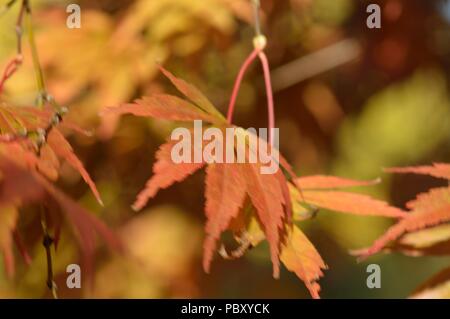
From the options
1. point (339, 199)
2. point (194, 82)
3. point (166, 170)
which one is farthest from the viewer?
point (194, 82)

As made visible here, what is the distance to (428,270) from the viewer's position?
168 cm

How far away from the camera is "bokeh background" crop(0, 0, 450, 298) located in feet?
2.95

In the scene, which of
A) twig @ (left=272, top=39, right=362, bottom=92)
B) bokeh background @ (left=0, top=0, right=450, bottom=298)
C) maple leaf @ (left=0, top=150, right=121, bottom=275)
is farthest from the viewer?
twig @ (left=272, top=39, right=362, bottom=92)

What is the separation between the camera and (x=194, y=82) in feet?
3.20

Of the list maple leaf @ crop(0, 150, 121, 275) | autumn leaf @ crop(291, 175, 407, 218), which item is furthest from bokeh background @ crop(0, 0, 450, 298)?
maple leaf @ crop(0, 150, 121, 275)

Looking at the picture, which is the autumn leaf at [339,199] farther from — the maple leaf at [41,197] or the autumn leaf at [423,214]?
the maple leaf at [41,197]

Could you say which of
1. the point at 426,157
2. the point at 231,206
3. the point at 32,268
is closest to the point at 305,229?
the point at 426,157

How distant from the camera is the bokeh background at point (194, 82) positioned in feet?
2.95

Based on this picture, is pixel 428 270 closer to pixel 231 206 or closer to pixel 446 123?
pixel 446 123

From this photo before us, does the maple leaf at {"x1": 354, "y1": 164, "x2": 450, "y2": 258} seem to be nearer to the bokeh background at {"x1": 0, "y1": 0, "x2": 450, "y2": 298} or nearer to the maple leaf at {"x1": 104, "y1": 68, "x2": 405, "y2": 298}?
the maple leaf at {"x1": 104, "y1": 68, "x2": 405, "y2": 298}

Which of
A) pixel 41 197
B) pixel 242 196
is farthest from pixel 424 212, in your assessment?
pixel 41 197

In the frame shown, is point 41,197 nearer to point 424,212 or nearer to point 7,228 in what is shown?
point 7,228

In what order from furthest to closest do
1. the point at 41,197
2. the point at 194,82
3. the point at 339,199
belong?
the point at 194,82 → the point at 339,199 → the point at 41,197
